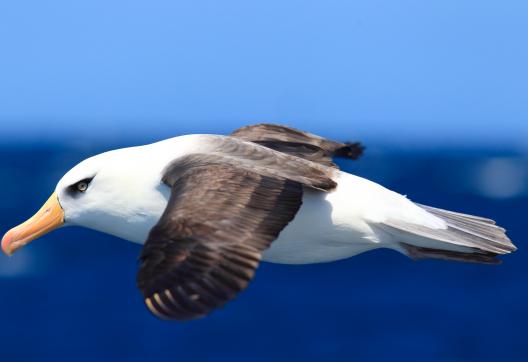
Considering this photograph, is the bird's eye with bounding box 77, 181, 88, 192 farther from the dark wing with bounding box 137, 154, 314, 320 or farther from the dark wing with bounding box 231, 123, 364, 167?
the dark wing with bounding box 231, 123, 364, 167

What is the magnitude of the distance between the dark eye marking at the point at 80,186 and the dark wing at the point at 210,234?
0.82 meters

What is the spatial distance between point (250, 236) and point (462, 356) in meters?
41.8

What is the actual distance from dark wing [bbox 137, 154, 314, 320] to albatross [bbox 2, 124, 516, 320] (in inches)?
0.4

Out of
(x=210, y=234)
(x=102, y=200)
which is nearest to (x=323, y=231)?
(x=210, y=234)

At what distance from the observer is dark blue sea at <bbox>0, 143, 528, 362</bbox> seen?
1929 inches

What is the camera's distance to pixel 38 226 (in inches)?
411

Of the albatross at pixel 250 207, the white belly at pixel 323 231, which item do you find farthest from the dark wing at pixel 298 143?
the white belly at pixel 323 231

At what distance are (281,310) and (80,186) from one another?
138 feet

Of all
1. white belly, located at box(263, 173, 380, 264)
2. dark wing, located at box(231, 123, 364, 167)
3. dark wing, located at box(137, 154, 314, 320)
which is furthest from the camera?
dark wing, located at box(231, 123, 364, 167)

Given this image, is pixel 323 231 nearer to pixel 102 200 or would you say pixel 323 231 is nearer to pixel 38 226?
pixel 102 200

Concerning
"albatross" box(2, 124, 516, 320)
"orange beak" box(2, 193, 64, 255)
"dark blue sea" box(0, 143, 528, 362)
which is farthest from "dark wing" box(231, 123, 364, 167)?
"dark blue sea" box(0, 143, 528, 362)

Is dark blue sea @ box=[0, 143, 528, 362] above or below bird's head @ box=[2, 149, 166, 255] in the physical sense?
below

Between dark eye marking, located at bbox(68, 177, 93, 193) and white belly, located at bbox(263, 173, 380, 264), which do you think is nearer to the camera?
white belly, located at bbox(263, 173, 380, 264)

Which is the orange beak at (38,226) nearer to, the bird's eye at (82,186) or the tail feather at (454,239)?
the bird's eye at (82,186)
